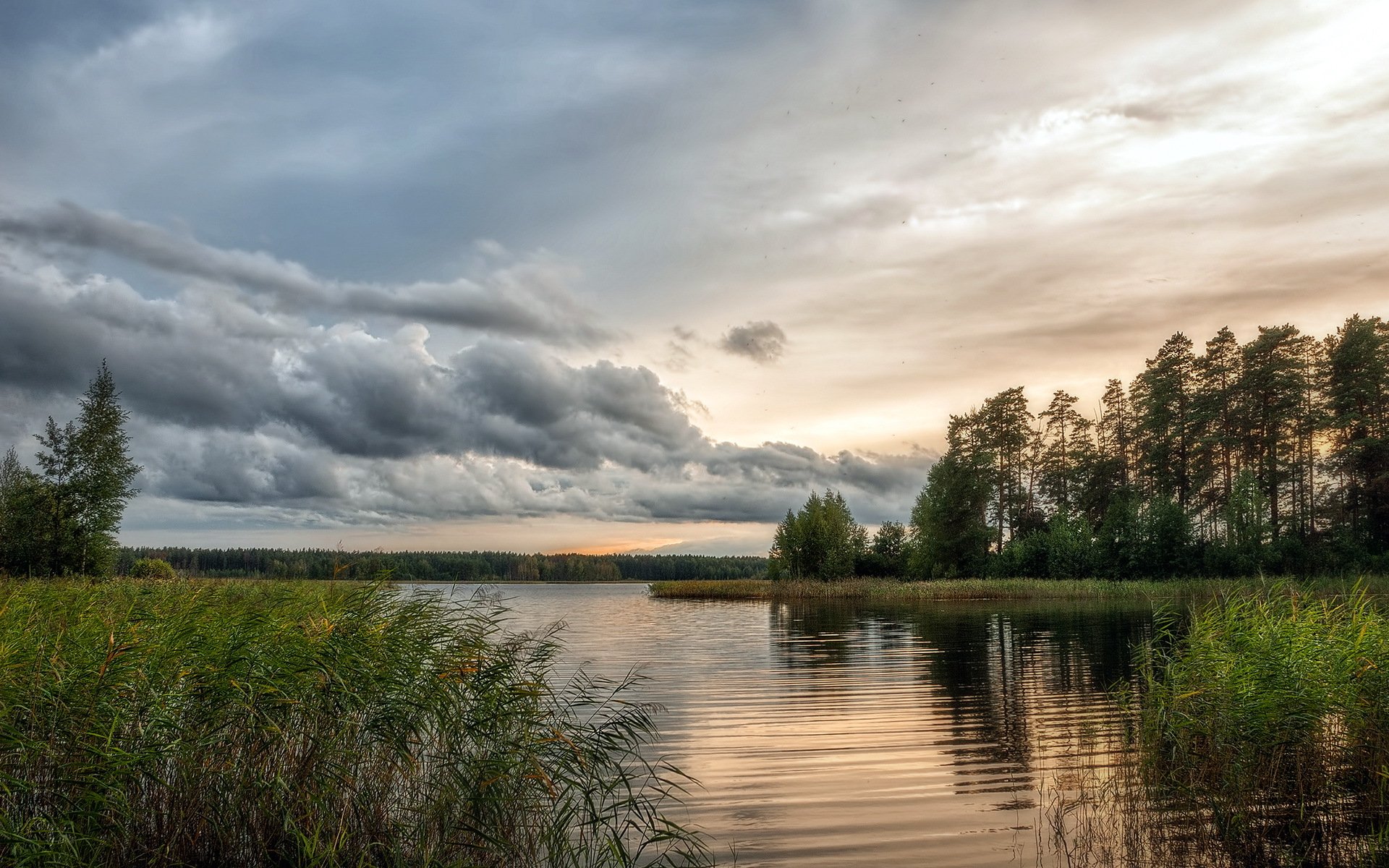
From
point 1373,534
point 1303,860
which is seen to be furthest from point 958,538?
point 1303,860

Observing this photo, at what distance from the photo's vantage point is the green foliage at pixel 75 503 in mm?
42625

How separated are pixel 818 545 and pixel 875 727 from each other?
71.8m

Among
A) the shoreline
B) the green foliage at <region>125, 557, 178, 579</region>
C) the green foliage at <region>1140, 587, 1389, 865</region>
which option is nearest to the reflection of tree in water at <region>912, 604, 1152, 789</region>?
the green foliage at <region>1140, 587, 1389, 865</region>

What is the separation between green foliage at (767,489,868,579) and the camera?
279ft

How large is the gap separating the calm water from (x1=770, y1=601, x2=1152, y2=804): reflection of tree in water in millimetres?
78

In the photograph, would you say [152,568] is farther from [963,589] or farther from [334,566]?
[963,589]

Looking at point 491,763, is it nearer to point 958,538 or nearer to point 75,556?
point 75,556

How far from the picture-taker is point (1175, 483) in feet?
240

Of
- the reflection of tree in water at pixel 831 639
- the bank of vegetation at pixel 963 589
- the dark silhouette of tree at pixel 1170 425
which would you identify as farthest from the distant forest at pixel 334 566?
the dark silhouette of tree at pixel 1170 425

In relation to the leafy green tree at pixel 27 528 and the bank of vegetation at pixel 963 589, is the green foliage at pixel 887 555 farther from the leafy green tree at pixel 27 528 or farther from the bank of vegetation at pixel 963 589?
the leafy green tree at pixel 27 528

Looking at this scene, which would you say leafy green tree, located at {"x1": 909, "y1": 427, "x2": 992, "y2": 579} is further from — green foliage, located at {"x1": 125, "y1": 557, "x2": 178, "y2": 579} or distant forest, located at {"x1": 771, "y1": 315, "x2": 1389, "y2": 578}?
green foliage, located at {"x1": 125, "y1": 557, "x2": 178, "y2": 579}

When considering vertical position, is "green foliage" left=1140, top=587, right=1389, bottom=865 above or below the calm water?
above

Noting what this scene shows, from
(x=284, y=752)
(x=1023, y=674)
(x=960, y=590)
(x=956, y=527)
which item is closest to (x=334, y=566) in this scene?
(x=284, y=752)

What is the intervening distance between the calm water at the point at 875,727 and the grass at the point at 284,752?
2.16 meters
